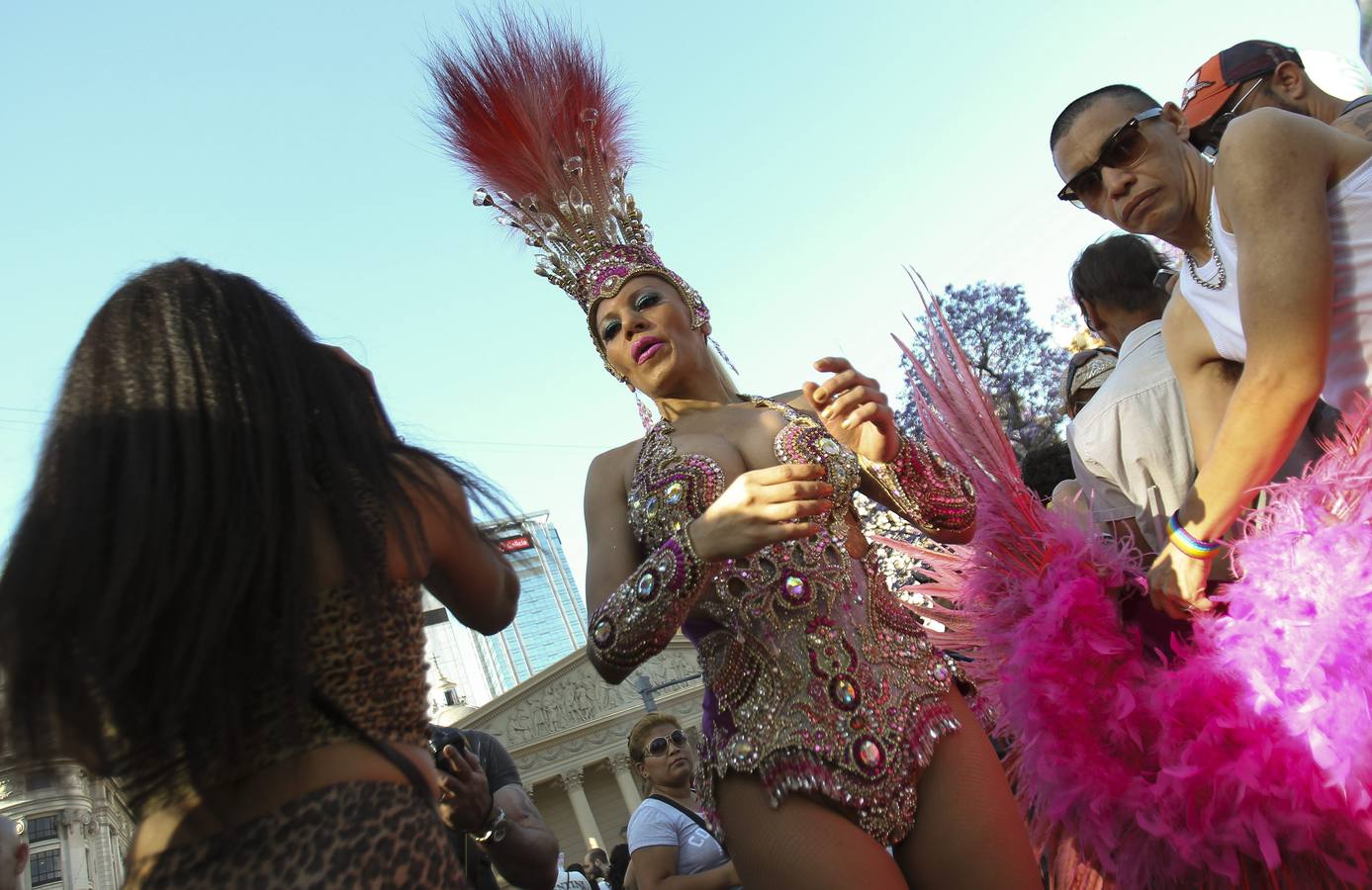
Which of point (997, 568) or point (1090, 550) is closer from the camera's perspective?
point (1090, 550)

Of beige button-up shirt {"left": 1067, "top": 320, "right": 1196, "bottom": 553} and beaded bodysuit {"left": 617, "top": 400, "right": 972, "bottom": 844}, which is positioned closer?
beaded bodysuit {"left": 617, "top": 400, "right": 972, "bottom": 844}

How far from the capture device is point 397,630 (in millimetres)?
1553

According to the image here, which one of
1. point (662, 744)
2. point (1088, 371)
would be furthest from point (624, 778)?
point (1088, 371)

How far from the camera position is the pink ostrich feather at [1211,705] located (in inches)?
83.0

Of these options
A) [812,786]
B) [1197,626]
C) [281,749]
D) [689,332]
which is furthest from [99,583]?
[1197,626]

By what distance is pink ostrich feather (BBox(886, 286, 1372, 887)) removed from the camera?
2.11 meters

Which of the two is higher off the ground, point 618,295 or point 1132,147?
point 618,295

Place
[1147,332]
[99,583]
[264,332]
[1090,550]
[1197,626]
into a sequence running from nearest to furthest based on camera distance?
1. [99,583]
2. [264,332]
3. [1197,626]
4. [1090,550]
5. [1147,332]

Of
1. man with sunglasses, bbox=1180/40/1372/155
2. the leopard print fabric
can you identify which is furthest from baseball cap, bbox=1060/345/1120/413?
the leopard print fabric

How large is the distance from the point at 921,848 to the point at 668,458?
3.43ft

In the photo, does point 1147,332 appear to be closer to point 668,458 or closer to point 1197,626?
point 1197,626

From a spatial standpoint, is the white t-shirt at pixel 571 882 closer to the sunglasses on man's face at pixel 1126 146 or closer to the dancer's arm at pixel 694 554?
the dancer's arm at pixel 694 554

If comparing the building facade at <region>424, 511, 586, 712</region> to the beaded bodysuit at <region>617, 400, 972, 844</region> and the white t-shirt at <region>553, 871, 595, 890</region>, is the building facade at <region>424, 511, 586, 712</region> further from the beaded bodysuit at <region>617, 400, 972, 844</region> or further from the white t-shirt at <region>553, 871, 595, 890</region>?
the white t-shirt at <region>553, 871, 595, 890</region>

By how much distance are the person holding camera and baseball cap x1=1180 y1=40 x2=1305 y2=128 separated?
274 cm
